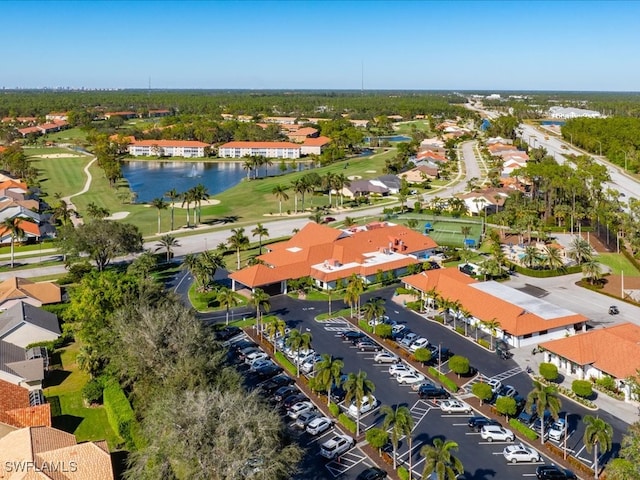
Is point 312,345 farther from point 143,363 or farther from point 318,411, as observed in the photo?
point 143,363

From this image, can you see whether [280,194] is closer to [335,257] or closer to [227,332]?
[335,257]

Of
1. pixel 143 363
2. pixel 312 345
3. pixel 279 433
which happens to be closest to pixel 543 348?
pixel 312 345

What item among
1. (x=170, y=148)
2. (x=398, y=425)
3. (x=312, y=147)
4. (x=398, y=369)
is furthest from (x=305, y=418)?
(x=170, y=148)

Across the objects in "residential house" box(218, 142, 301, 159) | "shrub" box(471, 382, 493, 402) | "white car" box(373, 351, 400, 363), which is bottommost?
"white car" box(373, 351, 400, 363)

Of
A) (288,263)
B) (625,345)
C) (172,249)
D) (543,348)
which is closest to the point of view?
(625,345)

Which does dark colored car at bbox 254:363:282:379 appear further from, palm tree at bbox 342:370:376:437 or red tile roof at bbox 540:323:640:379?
red tile roof at bbox 540:323:640:379

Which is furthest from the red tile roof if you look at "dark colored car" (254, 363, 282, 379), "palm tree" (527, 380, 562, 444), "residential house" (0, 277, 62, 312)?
"residential house" (0, 277, 62, 312)

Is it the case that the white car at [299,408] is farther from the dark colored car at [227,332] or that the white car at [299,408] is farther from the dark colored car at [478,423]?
the dark colored car at [227,332]

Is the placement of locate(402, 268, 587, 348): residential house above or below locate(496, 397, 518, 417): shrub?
above
